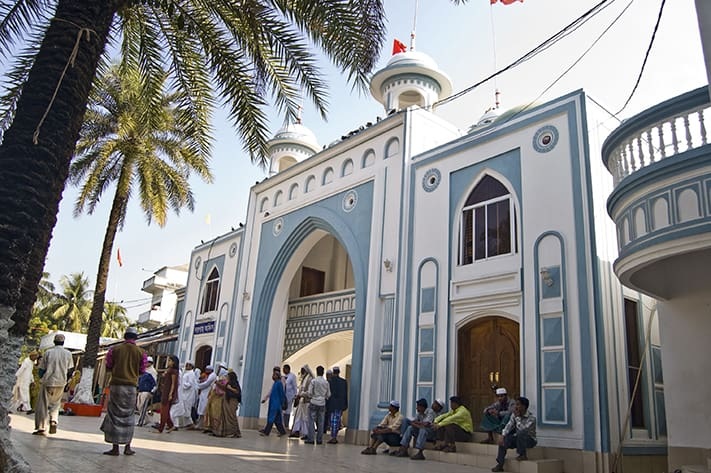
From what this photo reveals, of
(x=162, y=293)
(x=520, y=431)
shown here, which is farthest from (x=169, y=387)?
(x=162, y=293)

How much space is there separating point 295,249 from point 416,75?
5876mm

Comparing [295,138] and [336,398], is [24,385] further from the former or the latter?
[295,138]

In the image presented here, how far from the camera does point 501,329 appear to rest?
11094 millimetres

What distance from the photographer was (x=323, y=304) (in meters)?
16.8

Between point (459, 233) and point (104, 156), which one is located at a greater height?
point (104, 156)

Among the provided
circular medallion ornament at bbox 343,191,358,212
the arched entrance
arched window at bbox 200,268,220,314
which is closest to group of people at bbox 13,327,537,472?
circular medallion ornament at bbox 343,191,358,212

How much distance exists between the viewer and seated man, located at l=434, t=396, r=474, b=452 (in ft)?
32.1

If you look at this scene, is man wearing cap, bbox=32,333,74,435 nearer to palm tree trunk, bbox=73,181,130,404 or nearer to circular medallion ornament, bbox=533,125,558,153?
palm tree trunk, bbox=73,181,130,404

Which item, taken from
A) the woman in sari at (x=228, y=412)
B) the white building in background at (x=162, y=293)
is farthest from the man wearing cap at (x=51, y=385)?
the white building in background at (x=162, y=293)

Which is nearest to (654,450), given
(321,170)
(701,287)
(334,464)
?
(701,287)

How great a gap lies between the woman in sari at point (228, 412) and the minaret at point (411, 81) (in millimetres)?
8288

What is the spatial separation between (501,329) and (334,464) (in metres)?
4.73

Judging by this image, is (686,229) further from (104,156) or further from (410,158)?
(104,156)

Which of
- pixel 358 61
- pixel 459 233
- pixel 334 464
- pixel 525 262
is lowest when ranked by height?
pixel 334 464
